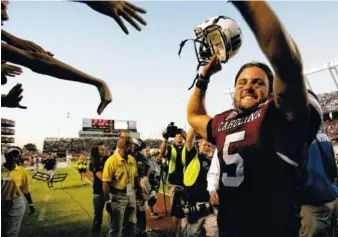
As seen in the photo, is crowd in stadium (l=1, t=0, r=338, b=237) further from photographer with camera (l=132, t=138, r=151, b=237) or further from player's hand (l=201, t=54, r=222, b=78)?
photographer with camera (l=132, t=138, r=151, b=237)

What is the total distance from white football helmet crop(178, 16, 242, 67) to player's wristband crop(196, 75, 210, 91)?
102mm

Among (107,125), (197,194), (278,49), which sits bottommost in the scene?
(197,194)

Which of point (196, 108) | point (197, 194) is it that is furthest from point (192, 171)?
point (196, 108)

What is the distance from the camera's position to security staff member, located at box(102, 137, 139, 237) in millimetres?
5441

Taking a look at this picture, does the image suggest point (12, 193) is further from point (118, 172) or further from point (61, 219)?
point (61, 219)

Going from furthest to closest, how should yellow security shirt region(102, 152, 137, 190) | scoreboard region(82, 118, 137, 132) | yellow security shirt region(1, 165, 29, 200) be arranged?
scoreboard region(82, 118, 137, 132), yellow security shirt region(102, 152, 137, 190), yellow security shirt region(1, 165, 29, 200)

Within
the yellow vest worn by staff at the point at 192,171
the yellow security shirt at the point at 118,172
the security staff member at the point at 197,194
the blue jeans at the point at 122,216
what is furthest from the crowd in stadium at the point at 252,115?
the blue jeans at the point at 122,216

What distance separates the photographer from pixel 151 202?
312 inches

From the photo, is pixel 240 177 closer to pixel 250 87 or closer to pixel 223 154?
pixel 223 154

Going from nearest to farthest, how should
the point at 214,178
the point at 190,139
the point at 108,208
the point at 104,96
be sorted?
the point at 104,96, the point at 214,178, the point at 190,139, the point at 108,208

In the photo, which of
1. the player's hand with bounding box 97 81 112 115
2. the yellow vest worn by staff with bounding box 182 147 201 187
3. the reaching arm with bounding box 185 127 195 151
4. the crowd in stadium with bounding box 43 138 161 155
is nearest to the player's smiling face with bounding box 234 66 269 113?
the player's hand with bounding box 97 81 112 115

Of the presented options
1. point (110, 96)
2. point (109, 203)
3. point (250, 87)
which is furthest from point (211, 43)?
point (109, 203)

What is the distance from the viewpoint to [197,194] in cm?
463

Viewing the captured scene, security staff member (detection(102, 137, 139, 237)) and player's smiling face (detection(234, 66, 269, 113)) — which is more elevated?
player's smiling face (detection(234, 66, 269, 113))
